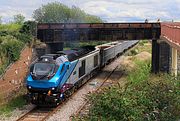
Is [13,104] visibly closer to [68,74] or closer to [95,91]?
→ [68,74]

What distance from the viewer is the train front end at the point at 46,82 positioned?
1955 centimetres

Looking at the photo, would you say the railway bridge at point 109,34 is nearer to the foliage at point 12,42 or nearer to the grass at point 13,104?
the foliage at point 12,42

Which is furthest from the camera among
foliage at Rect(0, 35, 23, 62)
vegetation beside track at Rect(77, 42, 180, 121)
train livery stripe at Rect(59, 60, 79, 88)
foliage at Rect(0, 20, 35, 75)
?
foliage at Rect(0, 35, 23, 62)

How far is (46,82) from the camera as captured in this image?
1948cm

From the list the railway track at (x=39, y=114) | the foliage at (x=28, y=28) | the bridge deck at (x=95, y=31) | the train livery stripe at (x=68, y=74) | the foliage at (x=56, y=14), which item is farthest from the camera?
the foliage at (x=56, y=14)

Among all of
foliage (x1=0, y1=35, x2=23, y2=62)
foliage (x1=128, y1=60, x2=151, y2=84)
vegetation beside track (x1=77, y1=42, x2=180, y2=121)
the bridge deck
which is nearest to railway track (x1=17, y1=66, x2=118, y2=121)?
foliage (x1=128, y1=60, x2=151, y2=84)

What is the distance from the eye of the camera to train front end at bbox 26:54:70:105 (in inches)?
770

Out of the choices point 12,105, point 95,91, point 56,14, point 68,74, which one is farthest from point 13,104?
point 56,14

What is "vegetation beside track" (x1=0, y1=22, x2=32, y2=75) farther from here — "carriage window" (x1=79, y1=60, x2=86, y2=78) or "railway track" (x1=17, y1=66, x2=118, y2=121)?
"carriage window" (x1=79, y1=60, x2=86, y2=78)

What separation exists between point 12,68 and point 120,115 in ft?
45.4

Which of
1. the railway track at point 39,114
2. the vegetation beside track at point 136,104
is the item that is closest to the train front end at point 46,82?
the railway track at point 39,114

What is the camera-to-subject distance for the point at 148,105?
40.3 feet

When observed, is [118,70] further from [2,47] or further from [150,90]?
[150,90]

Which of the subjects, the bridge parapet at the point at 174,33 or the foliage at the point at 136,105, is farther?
the bridge parapet at the point at 174,33
